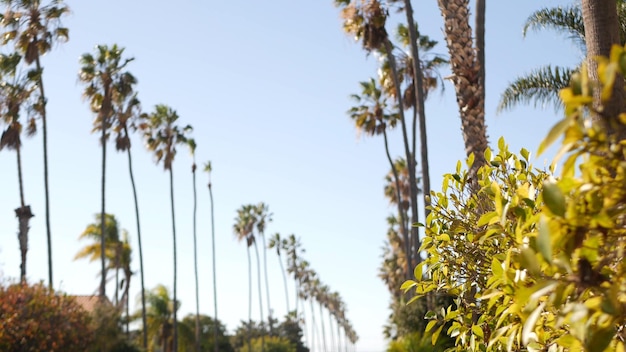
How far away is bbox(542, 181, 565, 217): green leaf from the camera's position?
236 centimetres

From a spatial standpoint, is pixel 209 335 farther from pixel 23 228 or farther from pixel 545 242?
pixel 545 242

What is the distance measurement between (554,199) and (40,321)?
27272 millimetres

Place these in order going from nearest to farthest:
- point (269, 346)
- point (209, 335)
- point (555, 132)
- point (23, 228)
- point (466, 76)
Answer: point (555, 132)
point (466, 76)
point (23, 228)
point (209, 335)
point (269, 346)

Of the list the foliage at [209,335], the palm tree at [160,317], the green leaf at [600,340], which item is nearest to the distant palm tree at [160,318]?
the palm tree at [160,317]

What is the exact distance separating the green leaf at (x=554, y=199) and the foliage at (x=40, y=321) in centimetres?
2499

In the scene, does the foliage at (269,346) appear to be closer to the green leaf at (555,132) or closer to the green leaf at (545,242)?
the green leaf at (545,242)

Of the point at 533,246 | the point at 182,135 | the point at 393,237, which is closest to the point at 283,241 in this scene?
the point at 393,237

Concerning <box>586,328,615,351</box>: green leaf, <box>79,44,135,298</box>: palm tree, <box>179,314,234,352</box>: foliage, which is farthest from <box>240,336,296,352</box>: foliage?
<box>586,328,615,351</box>: green leaf

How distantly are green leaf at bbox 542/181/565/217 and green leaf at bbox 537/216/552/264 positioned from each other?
7cm

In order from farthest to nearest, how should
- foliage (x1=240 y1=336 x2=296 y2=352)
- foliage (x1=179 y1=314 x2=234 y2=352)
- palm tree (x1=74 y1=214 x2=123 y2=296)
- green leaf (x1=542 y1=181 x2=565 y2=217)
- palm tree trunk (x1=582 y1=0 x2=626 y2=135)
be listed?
foliage (x1=240 y1=336 x2=296 y2=352)
foliage (x1=179 y1=314 x2=234 y2=352)
palm tree (x1=74 y1=214 x2=123 y2=296)
palm tree trunk (x1=582 y1=0 x2=626 y2=135)
green leaf (x1=542 y1=181 x2=565 y2=217)

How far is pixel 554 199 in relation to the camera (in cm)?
237

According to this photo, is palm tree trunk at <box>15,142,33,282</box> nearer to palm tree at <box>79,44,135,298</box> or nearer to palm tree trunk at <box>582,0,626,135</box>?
palm tree at <box>79,44,135,298</box>

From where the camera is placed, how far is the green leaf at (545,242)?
2264 mm

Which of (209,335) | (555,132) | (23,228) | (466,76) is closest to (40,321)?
(23,228)
